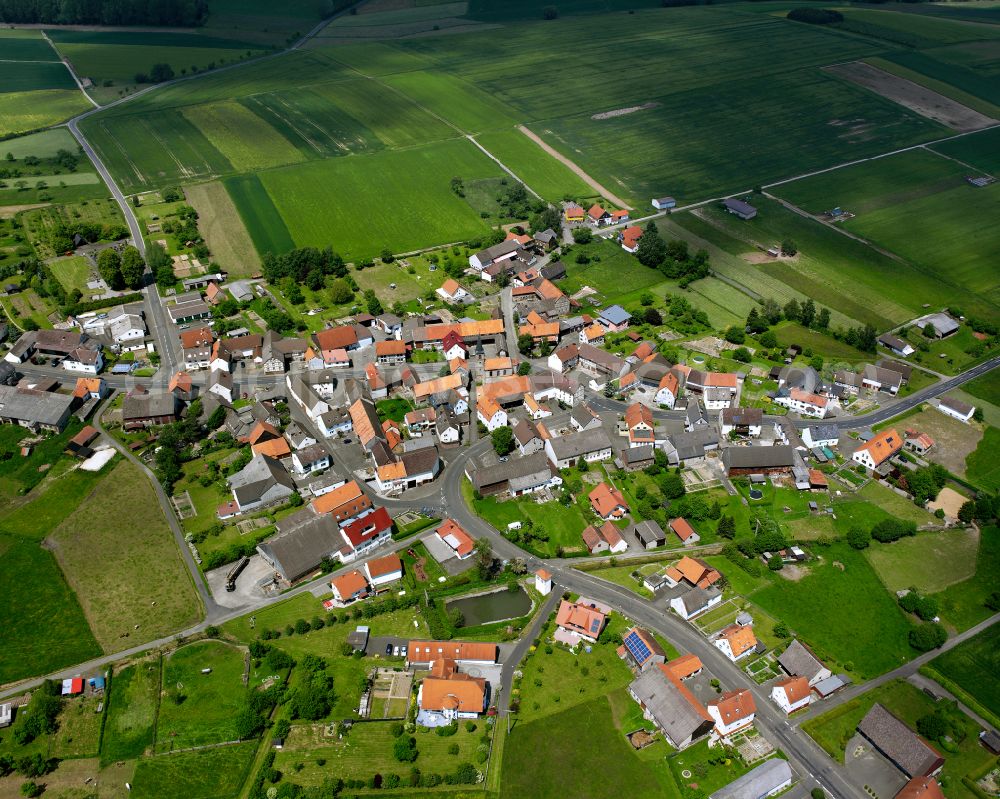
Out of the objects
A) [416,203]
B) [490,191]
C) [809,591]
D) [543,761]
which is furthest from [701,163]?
[543,761]

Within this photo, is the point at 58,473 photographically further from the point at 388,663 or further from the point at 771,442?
the point at 771,442

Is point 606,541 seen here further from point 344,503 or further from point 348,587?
point 344,503

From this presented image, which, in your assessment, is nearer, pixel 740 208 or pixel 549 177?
pixel 740 208

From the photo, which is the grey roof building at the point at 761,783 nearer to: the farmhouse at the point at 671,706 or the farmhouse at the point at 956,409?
the farmhouse at the point at 671,706

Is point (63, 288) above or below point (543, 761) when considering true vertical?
above

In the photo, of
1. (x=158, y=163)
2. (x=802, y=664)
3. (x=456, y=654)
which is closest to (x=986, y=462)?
(x=802, y=664)

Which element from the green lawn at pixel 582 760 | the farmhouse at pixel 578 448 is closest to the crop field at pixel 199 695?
the green lawn at pixel 582 760
